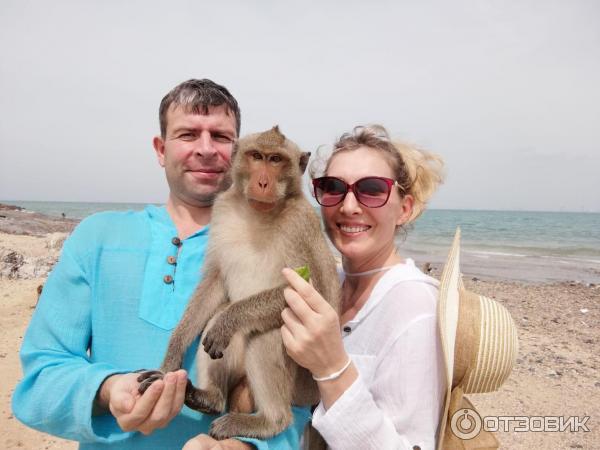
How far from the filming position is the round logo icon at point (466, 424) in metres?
2.09

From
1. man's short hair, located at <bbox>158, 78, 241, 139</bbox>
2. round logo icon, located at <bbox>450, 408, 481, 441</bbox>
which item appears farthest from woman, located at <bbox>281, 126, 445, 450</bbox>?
man's short hair, located at <bbox>158, 78, 241, 139</bbox>

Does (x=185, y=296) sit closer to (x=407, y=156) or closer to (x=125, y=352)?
(x=125, y=352)

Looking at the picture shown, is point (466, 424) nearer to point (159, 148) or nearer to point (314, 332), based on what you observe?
point (314, 332)

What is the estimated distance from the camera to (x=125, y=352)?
2225 mm

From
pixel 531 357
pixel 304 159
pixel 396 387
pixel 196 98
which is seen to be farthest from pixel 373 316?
pixel 531 357

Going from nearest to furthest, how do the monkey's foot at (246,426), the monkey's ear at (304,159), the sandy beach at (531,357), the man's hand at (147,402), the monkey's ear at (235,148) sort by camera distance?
1. the man's hand at (147,402)
2. the monkey's foot at (246,426)
3. the monkey's ear at (235,148)
4. the monkey's ear at (304,159)
5. the sandy beach at (531,357)

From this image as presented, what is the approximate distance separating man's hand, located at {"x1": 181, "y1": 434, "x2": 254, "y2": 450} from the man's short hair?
158 cm

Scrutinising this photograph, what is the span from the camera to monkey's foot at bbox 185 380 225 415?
2338 millimetres

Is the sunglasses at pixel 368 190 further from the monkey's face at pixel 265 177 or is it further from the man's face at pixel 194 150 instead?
the man's face at pixel 194 150

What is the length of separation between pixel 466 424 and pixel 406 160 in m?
1.36

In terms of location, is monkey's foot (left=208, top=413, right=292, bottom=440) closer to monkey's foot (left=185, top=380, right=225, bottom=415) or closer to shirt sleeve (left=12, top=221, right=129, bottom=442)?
monkey's foot (left=185, top=380, right=225, bottom=415)

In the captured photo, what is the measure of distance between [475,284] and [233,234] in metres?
15.3

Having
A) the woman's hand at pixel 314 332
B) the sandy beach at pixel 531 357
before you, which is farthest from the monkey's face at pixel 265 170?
the sandy beach at pixel 531 357

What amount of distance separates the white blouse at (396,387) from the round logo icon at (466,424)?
0.30 feet
